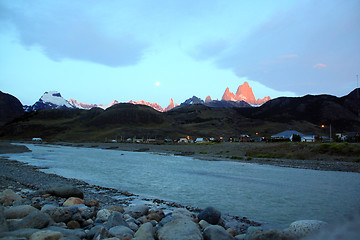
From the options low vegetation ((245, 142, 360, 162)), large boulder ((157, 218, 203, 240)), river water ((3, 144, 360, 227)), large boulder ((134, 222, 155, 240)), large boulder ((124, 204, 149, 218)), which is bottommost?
river water ((3, 144, 360, 227))

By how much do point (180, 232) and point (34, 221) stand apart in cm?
431

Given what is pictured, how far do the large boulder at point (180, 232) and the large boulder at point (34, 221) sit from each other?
3.49m

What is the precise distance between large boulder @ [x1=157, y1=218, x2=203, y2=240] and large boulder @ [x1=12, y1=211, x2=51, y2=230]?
3.49m

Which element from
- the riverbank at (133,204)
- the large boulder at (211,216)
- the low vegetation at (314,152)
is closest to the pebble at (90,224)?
the riverbank at (133,204)

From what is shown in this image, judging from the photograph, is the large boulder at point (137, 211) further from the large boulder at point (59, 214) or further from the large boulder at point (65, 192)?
the large boulder at point (65, 192)

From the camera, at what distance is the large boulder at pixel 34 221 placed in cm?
797

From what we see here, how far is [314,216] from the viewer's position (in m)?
14.4

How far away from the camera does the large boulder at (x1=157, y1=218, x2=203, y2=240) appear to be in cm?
770

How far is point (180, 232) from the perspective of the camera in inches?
311

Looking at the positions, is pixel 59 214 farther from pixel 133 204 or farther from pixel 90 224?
pixel 133 204

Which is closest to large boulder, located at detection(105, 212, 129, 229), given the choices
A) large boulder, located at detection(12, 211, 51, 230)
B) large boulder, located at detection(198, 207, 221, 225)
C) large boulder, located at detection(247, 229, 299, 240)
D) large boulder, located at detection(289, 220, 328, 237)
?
large boulder, located at detection(12, 211, 51, 230)

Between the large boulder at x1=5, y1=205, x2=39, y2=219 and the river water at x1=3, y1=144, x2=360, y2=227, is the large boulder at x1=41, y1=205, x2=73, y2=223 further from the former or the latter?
the river water at x1=3, y1=144, x2=360, y2=227

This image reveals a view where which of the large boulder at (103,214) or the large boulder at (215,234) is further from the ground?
the large boulder at (215,234)

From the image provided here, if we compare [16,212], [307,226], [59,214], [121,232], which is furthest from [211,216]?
[16,212]
